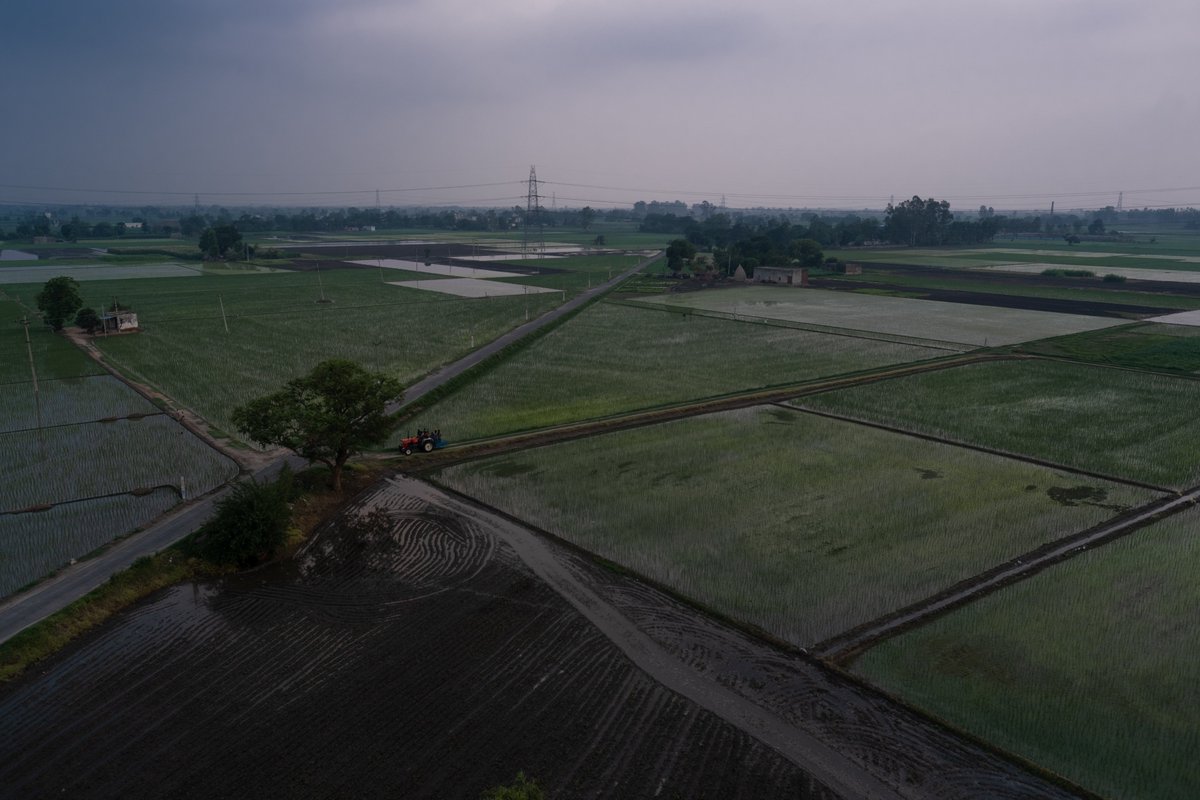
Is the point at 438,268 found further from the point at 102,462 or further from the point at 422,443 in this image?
the point at 102,462

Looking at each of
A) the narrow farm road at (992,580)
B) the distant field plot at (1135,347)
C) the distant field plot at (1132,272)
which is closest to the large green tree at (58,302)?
the narrow farm road at (992,580)

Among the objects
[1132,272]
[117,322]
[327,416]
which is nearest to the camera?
[327,416]

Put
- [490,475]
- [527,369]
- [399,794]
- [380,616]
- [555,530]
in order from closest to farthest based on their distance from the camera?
[399,794] < [380,616] < [555,530] < [490,475] < [527,369]

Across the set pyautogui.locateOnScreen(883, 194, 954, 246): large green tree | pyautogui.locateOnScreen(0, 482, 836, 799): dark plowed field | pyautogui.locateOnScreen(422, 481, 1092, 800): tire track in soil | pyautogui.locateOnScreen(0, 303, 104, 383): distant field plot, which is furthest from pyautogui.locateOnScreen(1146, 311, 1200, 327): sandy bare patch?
pyautogui.locateOnScreen(883, 194, 954, 246): large green tree

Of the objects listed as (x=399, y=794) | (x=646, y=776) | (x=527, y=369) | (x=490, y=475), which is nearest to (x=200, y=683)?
(x=399, y=794)

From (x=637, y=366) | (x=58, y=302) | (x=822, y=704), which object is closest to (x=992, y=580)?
(x=822, y=704)

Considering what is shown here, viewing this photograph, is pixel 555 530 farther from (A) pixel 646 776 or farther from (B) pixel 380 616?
(A) pixel 646 776

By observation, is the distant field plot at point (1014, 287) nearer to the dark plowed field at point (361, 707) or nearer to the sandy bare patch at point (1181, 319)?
the sandy bare patch at point (1181, 319)
